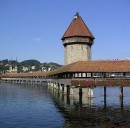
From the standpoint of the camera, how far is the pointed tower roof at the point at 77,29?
63162 millimetres

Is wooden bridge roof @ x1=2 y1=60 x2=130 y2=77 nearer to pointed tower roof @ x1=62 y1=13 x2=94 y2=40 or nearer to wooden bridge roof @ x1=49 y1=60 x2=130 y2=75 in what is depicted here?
wooden bridge roof @ x1=49 y1=60 x2=130 y2=75

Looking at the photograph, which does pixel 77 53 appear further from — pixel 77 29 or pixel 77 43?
pixel 77 29

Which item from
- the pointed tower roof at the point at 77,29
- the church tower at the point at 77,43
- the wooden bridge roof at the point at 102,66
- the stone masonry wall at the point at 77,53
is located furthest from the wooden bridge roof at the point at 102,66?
the pointed tower roof at the point at 77,29

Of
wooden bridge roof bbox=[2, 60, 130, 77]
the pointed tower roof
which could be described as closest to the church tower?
→ the pointed tower roof

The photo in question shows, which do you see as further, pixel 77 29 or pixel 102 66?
pixel 77 29

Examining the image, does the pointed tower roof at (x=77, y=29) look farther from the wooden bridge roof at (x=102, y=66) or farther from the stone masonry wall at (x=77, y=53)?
the wooden bridge roof at (x=102, y=66)

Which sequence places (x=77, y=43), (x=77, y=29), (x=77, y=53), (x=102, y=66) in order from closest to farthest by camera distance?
(x=102, y=66), (x=77, y=53), (x=77, y=43), (x=77, y=29)

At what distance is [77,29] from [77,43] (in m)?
3.56

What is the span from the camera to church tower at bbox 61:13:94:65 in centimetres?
6203

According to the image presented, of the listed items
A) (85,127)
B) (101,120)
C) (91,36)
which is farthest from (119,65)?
(91,36)

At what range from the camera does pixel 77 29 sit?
6419 cm

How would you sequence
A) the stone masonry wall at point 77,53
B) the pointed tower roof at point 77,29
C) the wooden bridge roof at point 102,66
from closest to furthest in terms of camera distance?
the wooden bridge roof at point 102,66
the stone masonry wall at point 77,53
the pointed tower roof at point 77,29

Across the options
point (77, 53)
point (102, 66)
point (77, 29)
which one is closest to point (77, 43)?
point (77, 53)

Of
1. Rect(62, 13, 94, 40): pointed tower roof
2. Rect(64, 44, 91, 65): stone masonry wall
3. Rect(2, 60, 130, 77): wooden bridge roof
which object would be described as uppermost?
Rect(62, 13, 94, 40): pointed tower roof
